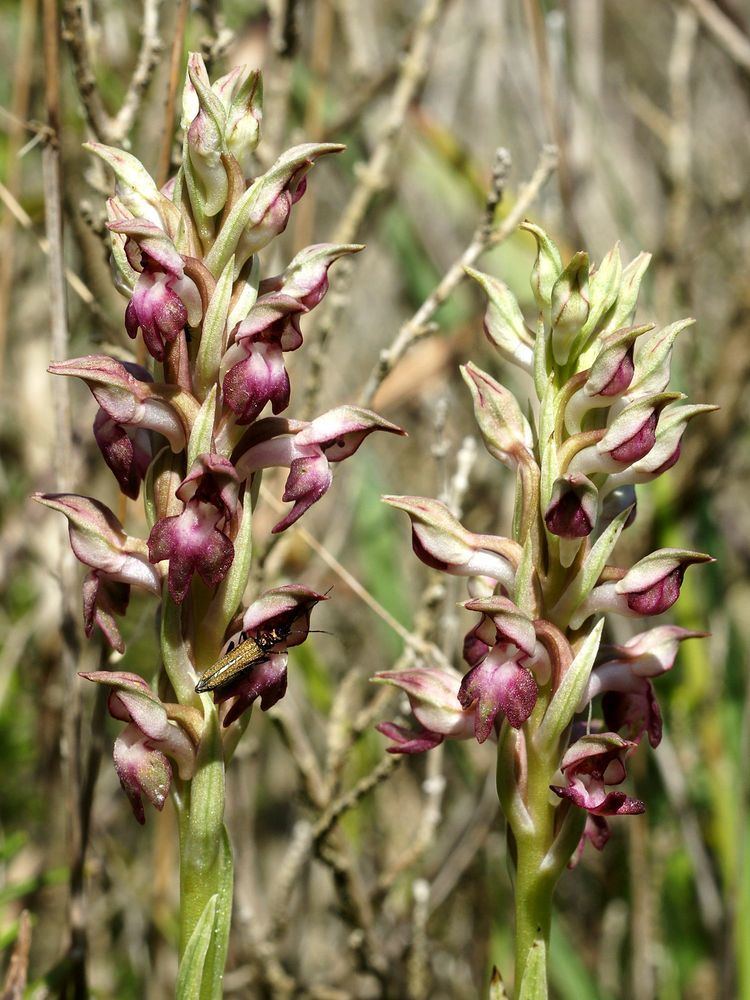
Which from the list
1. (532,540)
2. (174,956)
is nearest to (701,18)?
(532,540)

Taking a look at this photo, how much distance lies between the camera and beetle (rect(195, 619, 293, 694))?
4.26 ft

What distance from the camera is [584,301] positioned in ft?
4.51

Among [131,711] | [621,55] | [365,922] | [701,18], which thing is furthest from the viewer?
[621,55]

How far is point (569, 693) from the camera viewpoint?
1312 millimetres

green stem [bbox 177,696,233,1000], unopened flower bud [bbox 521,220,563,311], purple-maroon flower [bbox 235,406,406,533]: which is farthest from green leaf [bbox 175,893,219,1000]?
unopened flower bud [bbox 521,220,563,311]

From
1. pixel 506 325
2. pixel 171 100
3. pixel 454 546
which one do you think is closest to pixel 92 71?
pixel 171 100

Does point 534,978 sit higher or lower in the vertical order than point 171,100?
lower

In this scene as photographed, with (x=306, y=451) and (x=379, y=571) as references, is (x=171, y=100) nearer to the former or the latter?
(x=306, y=451)

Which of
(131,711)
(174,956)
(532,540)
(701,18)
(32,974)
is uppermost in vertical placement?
(701,18)

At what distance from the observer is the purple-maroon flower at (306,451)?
1362 mm

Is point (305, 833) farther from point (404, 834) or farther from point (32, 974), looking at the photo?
point (32, 974)

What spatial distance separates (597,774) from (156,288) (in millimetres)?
763

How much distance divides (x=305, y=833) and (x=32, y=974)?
1.34 m

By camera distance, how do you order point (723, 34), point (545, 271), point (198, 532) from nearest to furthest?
1. point (198, 532)
2. point (545, 271)
3. point (723, 34)
